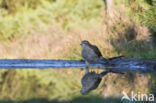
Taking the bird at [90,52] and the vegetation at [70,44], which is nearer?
the vegetation at [70,44]

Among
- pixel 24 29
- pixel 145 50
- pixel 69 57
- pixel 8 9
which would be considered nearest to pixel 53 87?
pixel 69 57

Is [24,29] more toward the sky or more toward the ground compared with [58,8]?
more toward the ground

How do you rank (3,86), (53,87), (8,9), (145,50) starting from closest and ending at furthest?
(53,87)
(3,86)
(145,50)
(8,9)

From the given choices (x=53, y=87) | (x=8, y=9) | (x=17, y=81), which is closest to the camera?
(x=53, y=87)

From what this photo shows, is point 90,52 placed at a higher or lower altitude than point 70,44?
lower

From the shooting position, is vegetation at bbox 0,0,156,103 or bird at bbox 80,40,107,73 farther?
bird at bbox 80,40,107,73

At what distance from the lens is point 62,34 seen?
32.7 ft

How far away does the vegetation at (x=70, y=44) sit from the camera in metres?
4.98

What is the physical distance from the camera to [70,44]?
766cm

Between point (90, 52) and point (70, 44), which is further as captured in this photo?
point (70, 44)

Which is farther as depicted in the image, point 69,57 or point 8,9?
point 8,9

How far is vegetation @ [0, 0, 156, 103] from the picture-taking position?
16.3 ft

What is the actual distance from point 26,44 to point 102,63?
432 cm

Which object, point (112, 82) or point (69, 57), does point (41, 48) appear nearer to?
point (69, 57)
